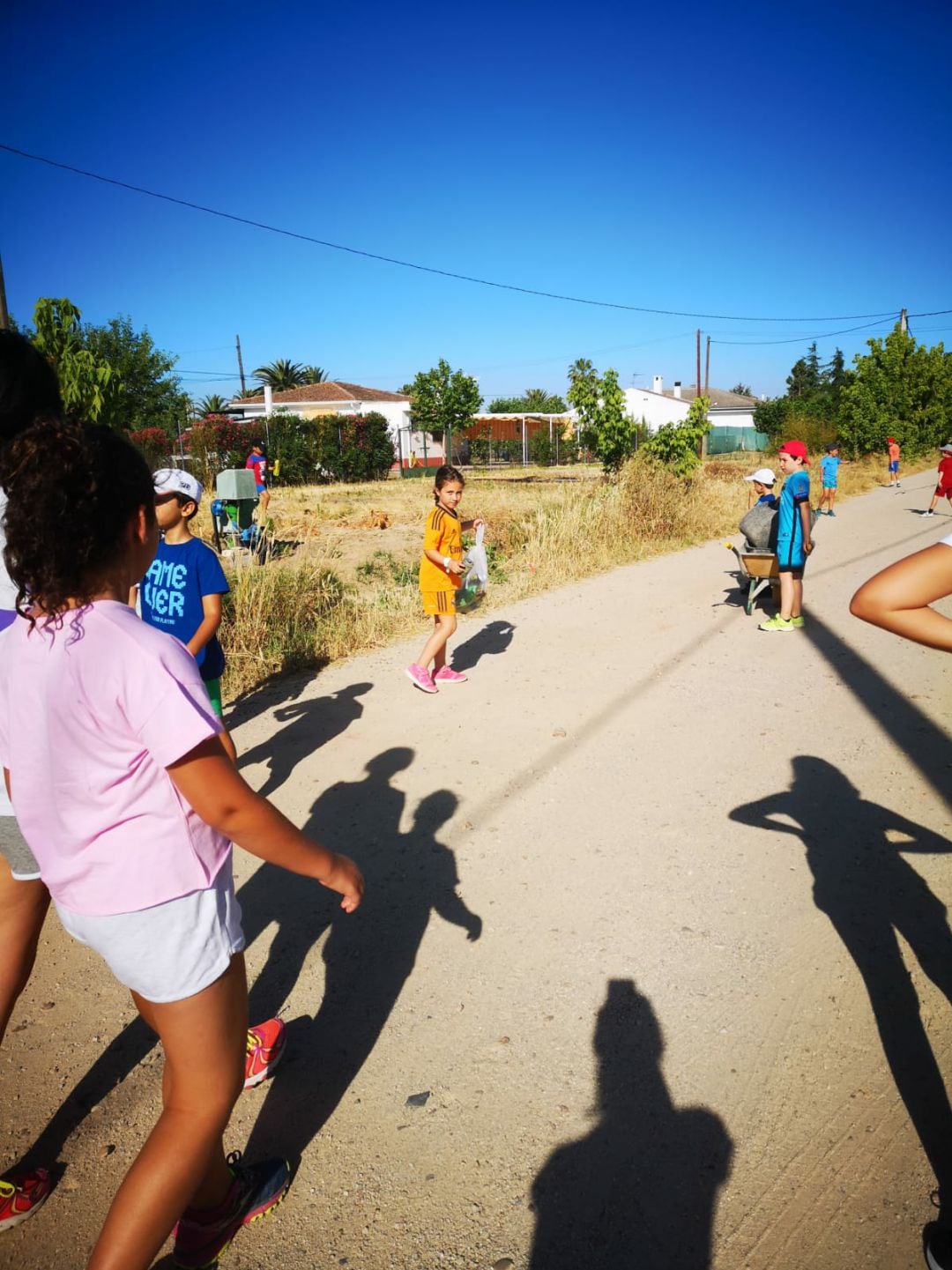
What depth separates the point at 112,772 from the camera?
135cm

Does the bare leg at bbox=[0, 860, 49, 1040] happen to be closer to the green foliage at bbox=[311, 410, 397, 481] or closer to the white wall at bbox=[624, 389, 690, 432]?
the green foliage at bbox=[311, 410, 397, 481]

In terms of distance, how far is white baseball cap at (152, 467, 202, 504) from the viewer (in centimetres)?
348

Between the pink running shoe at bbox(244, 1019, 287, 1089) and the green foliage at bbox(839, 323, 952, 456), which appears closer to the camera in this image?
the pink running shoe at bbox(244, 1019, 287, 1089)

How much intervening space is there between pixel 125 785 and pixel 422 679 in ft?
14.4

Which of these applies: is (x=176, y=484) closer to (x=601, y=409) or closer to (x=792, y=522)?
(x=792, y=522)

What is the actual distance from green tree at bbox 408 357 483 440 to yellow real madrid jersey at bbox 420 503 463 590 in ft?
108

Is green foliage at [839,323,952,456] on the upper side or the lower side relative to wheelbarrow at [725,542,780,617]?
upper

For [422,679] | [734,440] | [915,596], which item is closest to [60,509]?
[915,596]

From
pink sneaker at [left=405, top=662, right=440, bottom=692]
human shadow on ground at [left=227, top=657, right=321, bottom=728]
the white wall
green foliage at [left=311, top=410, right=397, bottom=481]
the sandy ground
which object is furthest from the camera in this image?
Result: the white wall

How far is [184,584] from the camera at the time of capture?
11.9 ft

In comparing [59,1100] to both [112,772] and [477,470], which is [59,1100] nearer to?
[112,772]

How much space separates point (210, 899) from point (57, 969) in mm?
1939

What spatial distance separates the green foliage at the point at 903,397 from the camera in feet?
115

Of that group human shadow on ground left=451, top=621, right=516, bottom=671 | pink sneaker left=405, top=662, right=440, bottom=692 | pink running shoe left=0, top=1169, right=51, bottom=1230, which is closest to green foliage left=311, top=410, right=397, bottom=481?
human shadow on ground left=451, top=621, right=516, bottom=671
